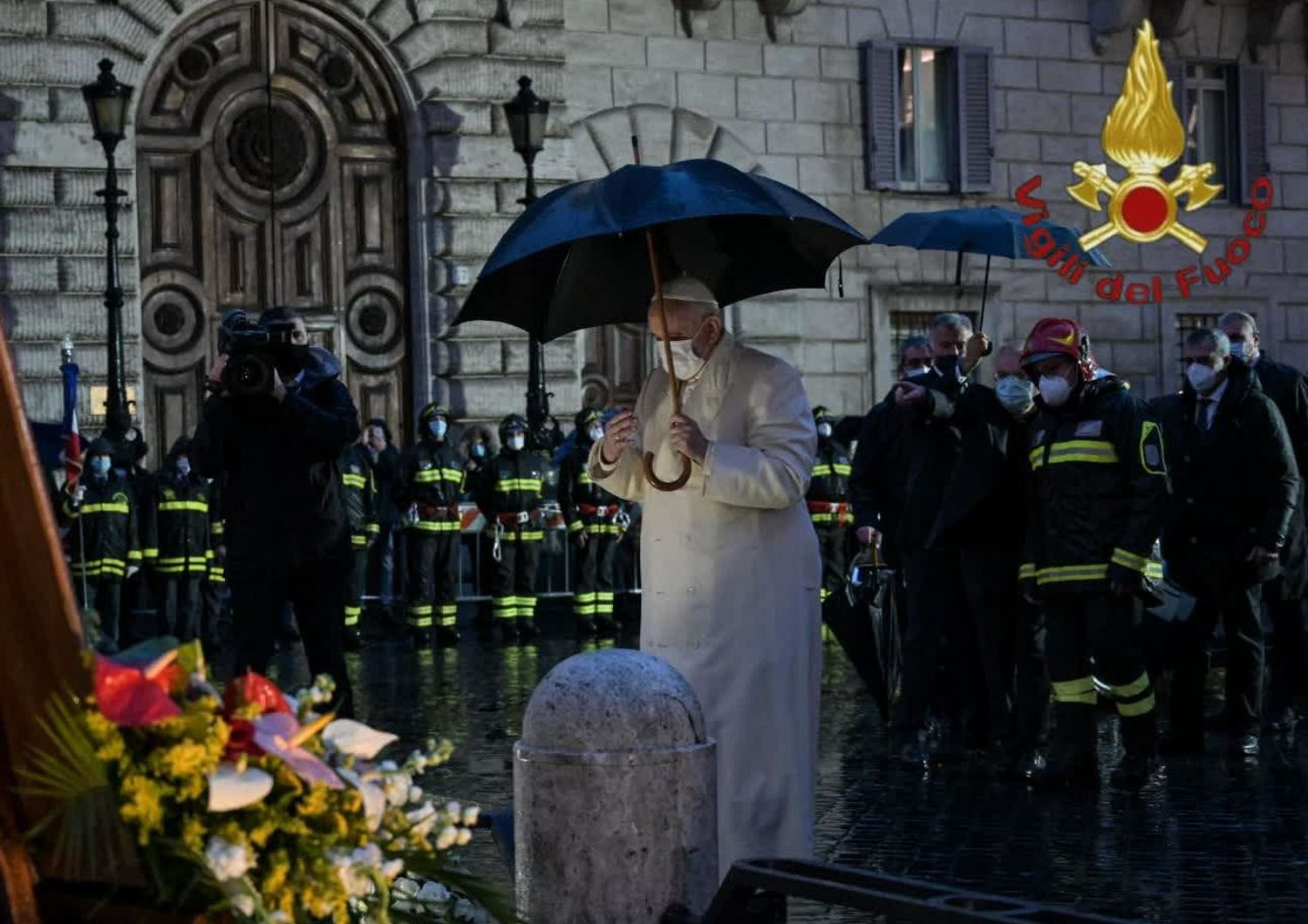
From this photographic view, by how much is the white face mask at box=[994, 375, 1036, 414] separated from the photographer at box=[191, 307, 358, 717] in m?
2.91

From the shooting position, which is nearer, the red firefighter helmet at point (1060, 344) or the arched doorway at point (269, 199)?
the red firefighter helmet at point (1060, 344)

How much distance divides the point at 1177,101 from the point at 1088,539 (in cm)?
1981

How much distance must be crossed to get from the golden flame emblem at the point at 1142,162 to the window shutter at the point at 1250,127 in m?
0.77

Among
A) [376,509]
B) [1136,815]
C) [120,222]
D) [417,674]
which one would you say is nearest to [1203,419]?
[1136,815]

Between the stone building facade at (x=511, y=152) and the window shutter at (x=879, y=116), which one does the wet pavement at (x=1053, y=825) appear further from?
the window shutter at (x=879, y=116)

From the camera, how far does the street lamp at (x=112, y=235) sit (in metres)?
21.4

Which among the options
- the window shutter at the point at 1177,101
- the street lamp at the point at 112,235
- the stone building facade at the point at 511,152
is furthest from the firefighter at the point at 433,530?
the window shutter at the point at 1177,101

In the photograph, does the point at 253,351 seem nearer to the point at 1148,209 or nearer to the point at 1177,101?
the point at 1148,209

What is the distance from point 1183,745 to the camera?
12.0 metres

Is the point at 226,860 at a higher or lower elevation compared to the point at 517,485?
lower

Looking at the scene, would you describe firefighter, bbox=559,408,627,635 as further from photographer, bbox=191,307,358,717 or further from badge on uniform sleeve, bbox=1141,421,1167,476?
photographer, bbox=191,307,358,717

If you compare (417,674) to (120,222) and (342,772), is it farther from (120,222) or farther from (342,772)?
(342,772)

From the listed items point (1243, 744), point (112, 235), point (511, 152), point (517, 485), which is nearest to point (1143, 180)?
point (511, 152)

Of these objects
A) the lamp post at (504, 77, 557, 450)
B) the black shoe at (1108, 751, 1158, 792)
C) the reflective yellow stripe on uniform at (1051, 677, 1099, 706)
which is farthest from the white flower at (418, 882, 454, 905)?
the lamp post at (504, 77, 557, 450)
